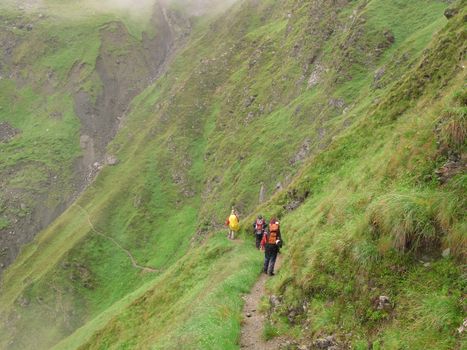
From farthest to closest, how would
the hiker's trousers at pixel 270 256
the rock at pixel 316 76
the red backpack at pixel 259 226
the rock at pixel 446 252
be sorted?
the rock at pixel 316 76 → the red backpack at pixel 259 226 → the hiker's trousers at pixel 270 256 → the rock at pixel 446 252

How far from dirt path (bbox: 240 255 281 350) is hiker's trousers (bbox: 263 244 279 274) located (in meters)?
0.60

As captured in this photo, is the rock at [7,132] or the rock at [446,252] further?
A: the rock at [7,132]

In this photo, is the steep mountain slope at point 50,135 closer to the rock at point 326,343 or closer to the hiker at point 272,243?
the hiker at point 272,243

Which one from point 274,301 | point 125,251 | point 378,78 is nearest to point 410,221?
point 274,301

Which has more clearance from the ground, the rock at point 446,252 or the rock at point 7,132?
the rock at point 446,252

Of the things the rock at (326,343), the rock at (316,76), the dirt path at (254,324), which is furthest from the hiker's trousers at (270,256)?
the rock at (316,76)

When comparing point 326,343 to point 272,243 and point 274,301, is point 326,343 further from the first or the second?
point 272,243

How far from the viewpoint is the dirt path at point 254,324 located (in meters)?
17.8

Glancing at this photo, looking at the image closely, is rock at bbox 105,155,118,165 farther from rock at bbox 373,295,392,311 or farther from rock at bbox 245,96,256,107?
rock at bbox 373,295,392,311

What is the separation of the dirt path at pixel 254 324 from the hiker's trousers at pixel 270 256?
60cm

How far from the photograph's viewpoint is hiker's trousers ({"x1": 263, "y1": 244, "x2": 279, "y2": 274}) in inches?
973

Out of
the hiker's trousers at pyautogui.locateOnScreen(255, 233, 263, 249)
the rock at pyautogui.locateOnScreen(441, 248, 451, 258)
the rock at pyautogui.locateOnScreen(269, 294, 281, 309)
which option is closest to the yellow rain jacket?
the hiker's trousers at pyautogui.locateOnScreen(255, 233, 263, 249)

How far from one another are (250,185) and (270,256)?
57.3 m

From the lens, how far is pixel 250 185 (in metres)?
Result: 82.4
